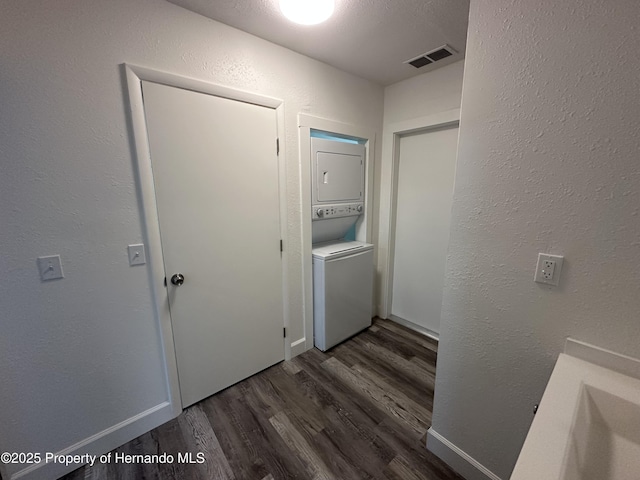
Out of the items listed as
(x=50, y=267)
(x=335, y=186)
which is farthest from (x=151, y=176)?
(x=335, y=186)

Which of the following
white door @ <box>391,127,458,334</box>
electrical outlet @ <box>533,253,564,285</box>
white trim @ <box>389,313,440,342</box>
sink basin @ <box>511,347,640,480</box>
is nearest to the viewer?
sink basin @ <box>511,347,640,480</box>

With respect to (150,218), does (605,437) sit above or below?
below

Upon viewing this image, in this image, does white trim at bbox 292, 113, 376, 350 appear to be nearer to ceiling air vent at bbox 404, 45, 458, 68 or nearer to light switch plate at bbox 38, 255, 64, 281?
ceiling air vent at bbox 404, 45, 458, 68

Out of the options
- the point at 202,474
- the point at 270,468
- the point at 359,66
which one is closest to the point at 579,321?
the point at 270,468

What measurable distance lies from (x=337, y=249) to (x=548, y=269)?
1.50 m

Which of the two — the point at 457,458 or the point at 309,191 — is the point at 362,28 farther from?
the point at 457,458

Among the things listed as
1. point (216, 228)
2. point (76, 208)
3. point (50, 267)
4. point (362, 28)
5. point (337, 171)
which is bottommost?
point (50, 267)

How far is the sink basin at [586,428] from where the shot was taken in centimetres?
63

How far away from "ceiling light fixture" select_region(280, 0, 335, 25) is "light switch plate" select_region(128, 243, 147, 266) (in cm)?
143

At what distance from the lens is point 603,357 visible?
92 cm

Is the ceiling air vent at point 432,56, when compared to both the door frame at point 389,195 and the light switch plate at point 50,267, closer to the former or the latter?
the door frame at point 389,195

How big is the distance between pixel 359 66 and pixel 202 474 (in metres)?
2.81

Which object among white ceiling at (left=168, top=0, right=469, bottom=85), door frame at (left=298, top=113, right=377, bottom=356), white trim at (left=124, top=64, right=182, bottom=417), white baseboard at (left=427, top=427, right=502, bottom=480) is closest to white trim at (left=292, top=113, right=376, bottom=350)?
→ door frame at (left=298, top=113, right=377, bottom=356)

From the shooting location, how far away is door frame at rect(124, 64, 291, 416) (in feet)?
4.24
